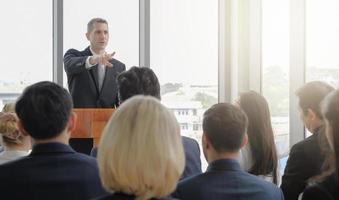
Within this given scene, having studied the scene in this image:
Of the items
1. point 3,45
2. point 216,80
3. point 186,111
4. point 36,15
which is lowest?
point 186,111

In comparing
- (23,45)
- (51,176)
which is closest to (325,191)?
(51,176)

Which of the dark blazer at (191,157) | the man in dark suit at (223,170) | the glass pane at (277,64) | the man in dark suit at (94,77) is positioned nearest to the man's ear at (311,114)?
the dark blazer at (191,157)

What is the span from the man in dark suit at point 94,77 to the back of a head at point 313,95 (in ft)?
6.25

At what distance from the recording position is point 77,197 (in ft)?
5.77

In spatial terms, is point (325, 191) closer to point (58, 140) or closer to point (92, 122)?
point (58, 140)

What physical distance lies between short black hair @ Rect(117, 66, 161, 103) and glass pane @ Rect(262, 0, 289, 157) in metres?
2.75

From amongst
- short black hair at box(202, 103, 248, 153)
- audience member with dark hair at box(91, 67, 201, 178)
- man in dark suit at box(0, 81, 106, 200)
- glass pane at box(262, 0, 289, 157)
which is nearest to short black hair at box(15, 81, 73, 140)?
man in dark suit at box(0, 81, 106, 200)

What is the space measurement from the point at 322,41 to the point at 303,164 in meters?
2.68

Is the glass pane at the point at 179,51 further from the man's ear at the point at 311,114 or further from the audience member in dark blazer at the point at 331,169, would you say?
the audience member in dark blazer at the point at 331,169

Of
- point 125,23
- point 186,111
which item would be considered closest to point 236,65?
point 186,111

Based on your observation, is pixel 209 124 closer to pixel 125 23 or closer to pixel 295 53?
pixel 295 53

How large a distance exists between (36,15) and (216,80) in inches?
91.9

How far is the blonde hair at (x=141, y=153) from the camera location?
133 centimetres

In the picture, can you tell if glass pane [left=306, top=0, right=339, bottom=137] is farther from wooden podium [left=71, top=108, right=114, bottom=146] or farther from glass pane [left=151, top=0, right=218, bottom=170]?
wooden podium [left=71, top=108, right=114, bottom=146]
